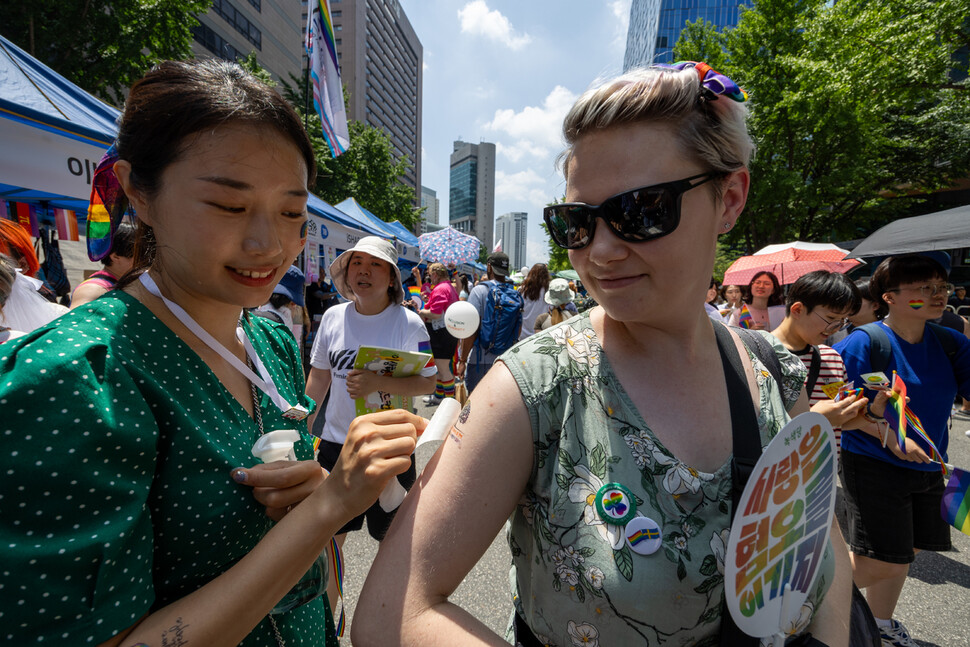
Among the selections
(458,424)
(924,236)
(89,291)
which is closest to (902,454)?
(924,236)

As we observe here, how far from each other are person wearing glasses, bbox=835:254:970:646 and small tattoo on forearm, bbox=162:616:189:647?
3139 millimetres

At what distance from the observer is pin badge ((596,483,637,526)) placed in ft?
2.98

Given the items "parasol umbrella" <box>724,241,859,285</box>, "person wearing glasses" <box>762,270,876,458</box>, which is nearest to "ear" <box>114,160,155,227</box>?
"person wearing glasses" <box>762,270,876,458</box>

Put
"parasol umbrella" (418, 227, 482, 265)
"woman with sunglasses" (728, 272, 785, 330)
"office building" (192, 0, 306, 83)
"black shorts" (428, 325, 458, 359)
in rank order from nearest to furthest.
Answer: "woman with sunglasses" (728, 272, 785, 330) < "black shorts" (428, 325, 458, 359) < "parasol umbrella" (418, 227, 482, 265) < "office building" (192, 0, 306, 83)

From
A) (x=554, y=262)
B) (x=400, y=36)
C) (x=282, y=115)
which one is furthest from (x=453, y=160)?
(x=282, y=115)

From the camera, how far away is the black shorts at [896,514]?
2.57 meters

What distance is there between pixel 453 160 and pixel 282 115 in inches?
5528

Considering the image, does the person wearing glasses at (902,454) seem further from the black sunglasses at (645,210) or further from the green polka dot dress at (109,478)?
the green polka dot dress at (109,478)

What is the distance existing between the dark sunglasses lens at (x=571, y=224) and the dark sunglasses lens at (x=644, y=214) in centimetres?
7

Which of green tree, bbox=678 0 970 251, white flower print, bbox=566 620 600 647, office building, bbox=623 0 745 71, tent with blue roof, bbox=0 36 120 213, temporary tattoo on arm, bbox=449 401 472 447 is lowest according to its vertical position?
white flower print, bbox=566 620 600 647

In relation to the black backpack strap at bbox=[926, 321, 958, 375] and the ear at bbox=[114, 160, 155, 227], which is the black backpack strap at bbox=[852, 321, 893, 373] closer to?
the black backpack strap at bbox=[926, 321, 958, 375]

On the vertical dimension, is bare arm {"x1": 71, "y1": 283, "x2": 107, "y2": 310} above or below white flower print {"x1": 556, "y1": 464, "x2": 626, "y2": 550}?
above

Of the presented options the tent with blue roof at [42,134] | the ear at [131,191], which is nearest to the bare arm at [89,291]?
the tent with blue roof at [42,134]

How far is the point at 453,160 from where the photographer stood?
437 ft
